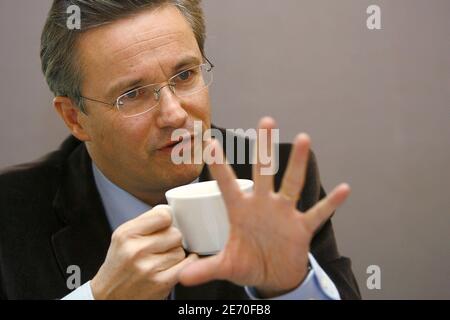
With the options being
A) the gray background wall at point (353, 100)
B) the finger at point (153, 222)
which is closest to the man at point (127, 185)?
the finger at point (153, 222)

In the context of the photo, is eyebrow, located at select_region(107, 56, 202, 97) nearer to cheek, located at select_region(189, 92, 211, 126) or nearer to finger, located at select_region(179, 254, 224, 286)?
cheek, located at select_region(189, 92, 211, 126)

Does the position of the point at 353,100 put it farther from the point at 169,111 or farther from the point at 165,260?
the point at 165,260

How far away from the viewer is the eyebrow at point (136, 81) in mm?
969

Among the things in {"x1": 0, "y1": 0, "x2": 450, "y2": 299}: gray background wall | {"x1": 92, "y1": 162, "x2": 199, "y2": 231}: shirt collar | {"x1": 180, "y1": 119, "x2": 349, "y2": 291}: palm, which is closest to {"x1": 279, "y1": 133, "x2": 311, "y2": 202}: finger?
{"x1": 180, "y1": 119, "x2": 349, "y2": 291}: palm

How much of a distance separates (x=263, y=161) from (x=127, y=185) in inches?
22.4

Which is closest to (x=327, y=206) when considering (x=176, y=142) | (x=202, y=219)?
(x=202, y=219)

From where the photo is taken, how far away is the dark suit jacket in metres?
1.05

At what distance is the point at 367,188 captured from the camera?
1.28m

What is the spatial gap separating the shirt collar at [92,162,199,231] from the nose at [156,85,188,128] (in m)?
0.22

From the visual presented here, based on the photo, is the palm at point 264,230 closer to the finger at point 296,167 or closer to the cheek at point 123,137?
the finger at point 296,167

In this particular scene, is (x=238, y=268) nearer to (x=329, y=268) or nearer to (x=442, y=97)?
(x=329, y=268)

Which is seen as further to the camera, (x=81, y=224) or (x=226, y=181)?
(x=81, y=224)

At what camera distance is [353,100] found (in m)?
1.24

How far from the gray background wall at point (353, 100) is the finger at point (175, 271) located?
0.58 metres
